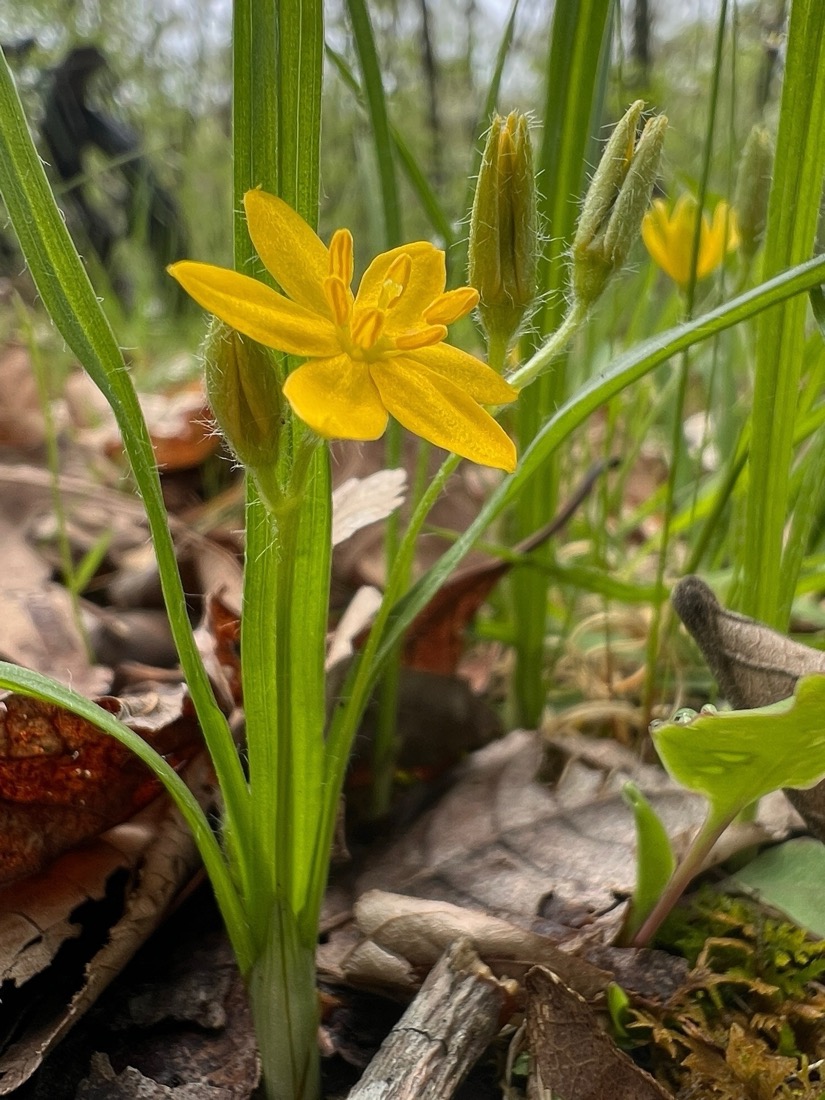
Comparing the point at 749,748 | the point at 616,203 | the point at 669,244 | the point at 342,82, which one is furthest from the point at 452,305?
the point at 342,82

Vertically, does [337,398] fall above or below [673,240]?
below

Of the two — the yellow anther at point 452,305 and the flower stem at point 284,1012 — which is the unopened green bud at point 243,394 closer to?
the yellow anther at point 452,305

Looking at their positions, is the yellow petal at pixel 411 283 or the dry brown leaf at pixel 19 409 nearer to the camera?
the yellow petal at pixel 411 283

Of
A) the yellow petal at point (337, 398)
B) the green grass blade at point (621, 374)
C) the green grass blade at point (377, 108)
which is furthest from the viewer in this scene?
the green grass blade at point (377, 108)

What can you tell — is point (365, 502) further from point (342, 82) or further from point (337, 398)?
point (342, 82)

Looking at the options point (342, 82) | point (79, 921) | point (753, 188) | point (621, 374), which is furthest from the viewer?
point (342, 82)

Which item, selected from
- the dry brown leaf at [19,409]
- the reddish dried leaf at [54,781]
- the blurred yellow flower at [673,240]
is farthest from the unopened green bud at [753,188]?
the dry brown leaf at [19,409]
